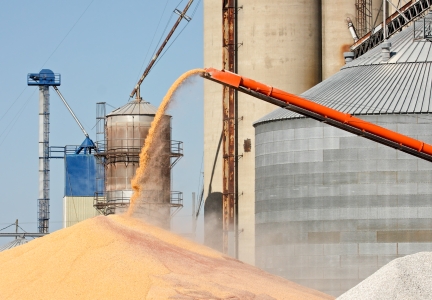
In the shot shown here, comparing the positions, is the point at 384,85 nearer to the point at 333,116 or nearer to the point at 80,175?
the point at 333,116

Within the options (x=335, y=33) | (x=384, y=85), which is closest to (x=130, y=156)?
(x=335, y=33)

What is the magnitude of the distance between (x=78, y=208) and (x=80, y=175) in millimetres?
5326

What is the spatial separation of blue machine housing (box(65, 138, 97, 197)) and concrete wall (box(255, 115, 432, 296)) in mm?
54447

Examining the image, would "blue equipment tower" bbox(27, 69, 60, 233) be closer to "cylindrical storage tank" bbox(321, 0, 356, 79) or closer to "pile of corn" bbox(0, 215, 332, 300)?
"cylindrical storage tank" bbox(321, 0, 356, 79)

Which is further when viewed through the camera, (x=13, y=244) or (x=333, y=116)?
(x=13, y=244)

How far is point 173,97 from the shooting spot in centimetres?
4284

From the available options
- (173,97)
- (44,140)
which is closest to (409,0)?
(173,97)

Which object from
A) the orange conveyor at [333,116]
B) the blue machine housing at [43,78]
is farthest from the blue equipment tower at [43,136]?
the orange conveyor at [333,116]

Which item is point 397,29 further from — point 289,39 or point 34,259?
point 34,259

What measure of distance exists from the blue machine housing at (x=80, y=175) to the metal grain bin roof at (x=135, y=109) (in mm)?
39645

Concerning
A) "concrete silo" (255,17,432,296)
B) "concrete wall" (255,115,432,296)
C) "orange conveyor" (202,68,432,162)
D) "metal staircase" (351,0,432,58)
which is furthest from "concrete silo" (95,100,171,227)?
"orange conveyor" (202,68,432,162)

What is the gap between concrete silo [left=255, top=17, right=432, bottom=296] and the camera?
50906mm

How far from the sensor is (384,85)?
54.8 m

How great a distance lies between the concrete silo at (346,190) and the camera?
50906 millimetres
